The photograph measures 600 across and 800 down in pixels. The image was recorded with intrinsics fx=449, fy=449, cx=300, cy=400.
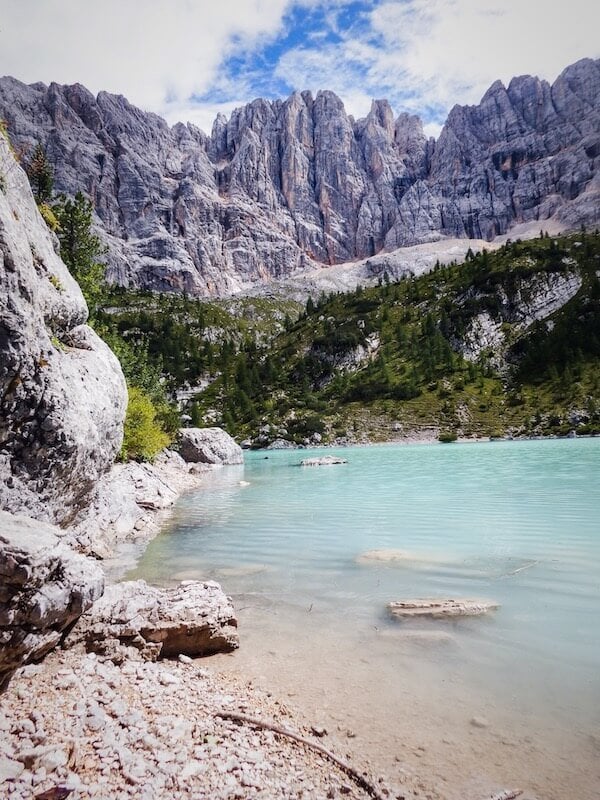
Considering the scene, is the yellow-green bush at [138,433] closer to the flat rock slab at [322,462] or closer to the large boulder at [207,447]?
the flat rock slab at [322,462]

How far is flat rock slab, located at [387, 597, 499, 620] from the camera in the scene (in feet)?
31.5

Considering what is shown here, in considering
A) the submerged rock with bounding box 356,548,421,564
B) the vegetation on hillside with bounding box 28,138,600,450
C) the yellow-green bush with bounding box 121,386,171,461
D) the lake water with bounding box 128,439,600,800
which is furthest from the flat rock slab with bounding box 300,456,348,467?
the submerged rock with bounding box 356,548,421,564

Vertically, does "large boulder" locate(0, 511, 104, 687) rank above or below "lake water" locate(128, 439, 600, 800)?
above

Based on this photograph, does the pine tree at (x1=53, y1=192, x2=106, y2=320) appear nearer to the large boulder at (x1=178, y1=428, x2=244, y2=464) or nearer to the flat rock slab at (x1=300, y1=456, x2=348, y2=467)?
the large boulder at (x1=178, y1=428, x2=244, y2=464)

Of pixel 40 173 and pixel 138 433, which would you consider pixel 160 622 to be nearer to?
pixel 138 433

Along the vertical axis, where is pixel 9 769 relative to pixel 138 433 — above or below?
below

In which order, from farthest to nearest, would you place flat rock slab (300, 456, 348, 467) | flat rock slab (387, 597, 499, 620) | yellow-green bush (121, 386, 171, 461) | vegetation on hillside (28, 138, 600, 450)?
vegetation on hillside (28, 138, 600, 450), flat rock slab (300, 456, 348, 467), yellow-green bush (121, 386, 171, 461), flat rock slab (387, 597, 499, 620)

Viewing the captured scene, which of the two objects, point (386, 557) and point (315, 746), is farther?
point (386, 557)

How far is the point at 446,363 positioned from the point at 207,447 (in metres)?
89.4

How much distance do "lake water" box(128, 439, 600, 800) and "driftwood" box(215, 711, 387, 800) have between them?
1.39 feet

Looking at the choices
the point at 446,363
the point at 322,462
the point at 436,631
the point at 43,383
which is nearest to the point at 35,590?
the point at 43,383

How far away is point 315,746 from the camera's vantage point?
5.55 m

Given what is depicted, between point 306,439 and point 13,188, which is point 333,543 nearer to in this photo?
point 13,188

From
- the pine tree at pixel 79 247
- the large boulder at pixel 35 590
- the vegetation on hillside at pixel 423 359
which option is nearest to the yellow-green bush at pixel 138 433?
the pine tree at pixel 79 247
